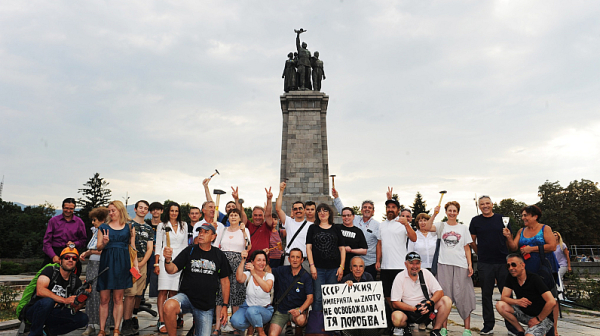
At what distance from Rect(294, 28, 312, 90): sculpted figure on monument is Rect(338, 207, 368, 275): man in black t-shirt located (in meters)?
13.4

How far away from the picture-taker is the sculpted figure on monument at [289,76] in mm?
18531

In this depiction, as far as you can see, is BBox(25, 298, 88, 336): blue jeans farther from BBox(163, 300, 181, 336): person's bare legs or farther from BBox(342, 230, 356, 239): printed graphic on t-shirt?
BBox(342, 230, 356, 239): printed graphic on t-shirt

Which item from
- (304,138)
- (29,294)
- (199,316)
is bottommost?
(199,316)

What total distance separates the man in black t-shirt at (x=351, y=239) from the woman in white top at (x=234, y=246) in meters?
1.50

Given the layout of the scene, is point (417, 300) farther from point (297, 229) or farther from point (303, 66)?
point (303, 66)

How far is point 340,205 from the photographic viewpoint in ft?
24.5

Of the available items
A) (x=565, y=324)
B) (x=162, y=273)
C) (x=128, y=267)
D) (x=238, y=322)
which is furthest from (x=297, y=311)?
(x=565, y=324)

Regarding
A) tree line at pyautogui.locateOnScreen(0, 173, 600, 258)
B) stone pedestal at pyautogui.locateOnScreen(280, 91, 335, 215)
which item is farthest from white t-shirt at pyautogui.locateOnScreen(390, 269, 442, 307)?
tree line at pyautogui.locateOnScreen(0, 173, 600, 258)

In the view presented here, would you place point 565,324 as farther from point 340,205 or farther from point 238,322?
point 238,322

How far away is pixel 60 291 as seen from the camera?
5.25 m

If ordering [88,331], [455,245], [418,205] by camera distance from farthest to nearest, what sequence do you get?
[418,205], [455,245], [88,331]

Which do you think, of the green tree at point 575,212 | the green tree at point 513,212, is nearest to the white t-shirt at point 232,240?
the green tree at point 575,212

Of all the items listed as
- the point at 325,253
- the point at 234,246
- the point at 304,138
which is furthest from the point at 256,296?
the point at 304,138

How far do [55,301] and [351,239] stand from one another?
4149 millimetres
